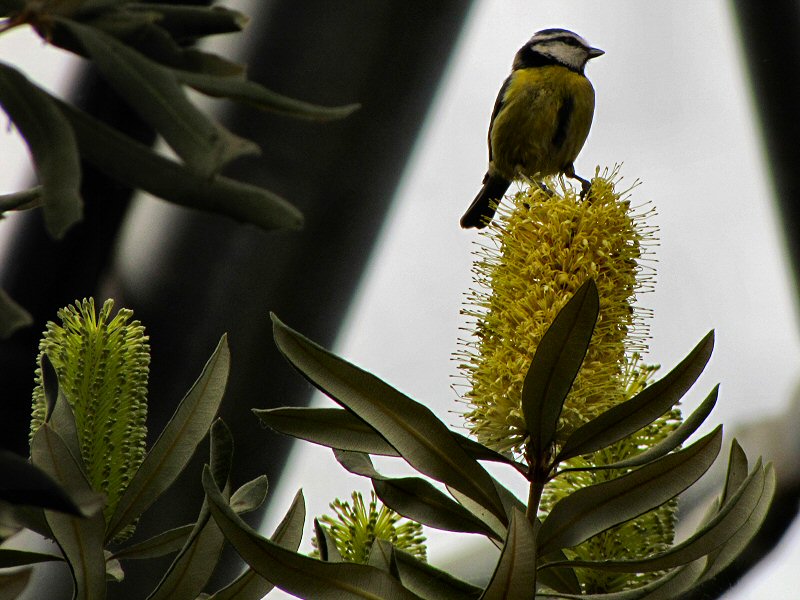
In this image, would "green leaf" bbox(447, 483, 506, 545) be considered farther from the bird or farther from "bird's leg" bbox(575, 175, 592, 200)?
the bird

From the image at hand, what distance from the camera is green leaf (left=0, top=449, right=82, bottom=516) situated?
0.20 metres

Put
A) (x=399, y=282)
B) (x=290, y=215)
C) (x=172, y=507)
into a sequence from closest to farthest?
(x=290, y=215)
(x=172, y=507)
(x=399, y=282)

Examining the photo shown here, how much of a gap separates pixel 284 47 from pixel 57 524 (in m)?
0.75

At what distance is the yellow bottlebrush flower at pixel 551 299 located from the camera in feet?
1.25

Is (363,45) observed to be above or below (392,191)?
above

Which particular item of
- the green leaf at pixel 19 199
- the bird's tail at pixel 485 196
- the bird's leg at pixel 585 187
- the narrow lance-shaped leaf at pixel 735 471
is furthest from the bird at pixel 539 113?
the green leaf at pixel 19 199

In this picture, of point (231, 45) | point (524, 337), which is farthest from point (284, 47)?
point (524, 337)

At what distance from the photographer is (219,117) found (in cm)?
99

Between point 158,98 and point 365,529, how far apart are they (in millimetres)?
202

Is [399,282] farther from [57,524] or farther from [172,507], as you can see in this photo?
[57,524]

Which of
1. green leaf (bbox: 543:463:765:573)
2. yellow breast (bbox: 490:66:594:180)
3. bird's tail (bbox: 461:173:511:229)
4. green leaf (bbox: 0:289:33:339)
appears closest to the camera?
green leaf (bbox: 0:289:33:339)

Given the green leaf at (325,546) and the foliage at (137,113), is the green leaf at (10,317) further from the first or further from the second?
the green leaf at (325,546)

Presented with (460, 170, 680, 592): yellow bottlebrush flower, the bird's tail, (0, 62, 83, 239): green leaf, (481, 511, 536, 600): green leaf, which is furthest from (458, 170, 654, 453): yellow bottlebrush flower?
the bird's tail

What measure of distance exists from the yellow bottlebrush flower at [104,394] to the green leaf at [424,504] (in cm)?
8
